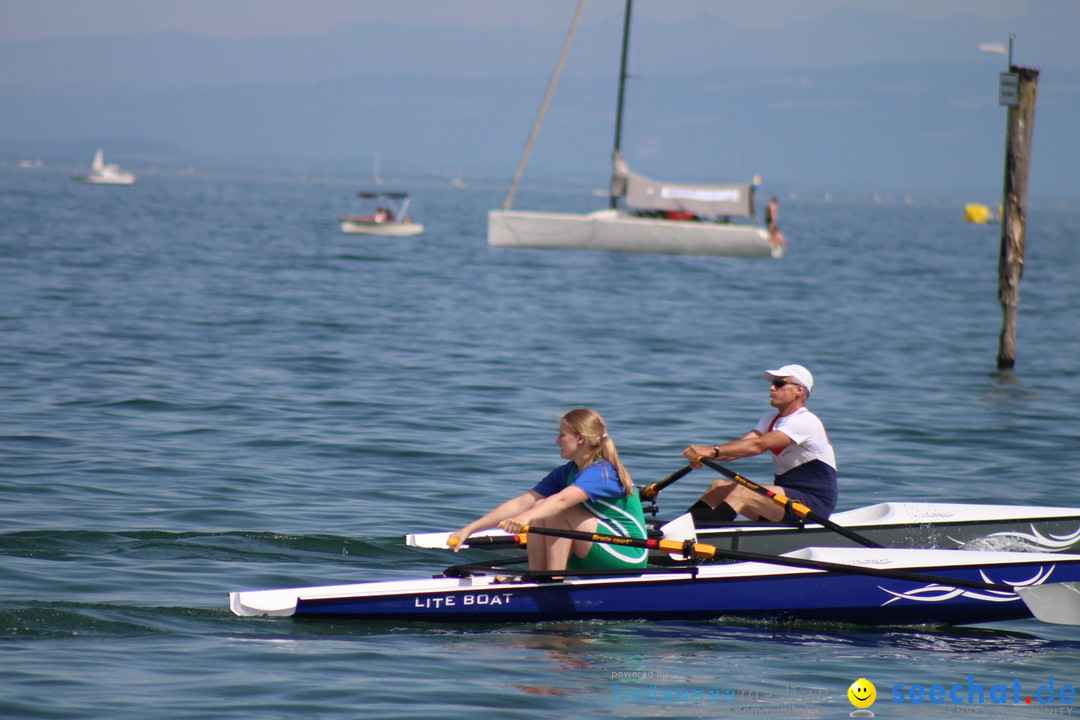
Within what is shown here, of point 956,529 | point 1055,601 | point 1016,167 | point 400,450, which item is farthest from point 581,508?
point 1016,167

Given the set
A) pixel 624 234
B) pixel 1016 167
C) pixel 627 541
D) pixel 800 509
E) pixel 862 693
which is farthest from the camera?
pixel 624 234

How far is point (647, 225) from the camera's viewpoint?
38719 millimetres

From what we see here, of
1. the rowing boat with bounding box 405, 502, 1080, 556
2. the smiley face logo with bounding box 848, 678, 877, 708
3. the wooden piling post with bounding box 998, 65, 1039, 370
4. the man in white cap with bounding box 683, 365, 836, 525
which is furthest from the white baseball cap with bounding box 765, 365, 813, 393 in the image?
the wooden piling post with bounding box 998, 65, 1039, 370

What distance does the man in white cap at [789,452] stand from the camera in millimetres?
8297

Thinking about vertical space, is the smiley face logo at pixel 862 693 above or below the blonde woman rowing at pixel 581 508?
below

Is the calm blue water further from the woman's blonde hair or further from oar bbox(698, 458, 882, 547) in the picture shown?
the woman's blonde hair

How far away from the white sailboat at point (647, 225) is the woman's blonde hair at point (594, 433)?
104 ft

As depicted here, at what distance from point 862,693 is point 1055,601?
71.5 inches

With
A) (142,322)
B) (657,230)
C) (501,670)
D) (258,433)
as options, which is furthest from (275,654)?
(657,230)

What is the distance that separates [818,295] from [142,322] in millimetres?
17449

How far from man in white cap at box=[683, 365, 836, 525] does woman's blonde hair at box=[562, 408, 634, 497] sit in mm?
1309

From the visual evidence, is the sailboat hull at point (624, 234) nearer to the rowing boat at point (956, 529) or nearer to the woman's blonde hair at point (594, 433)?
the rowing boat at point (956, 529)

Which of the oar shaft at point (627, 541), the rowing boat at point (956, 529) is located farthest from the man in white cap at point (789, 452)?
the oar shaft at point (627, 541)

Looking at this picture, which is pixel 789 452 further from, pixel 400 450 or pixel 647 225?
pixel 647 225
